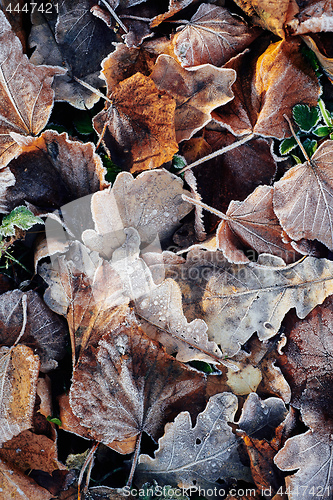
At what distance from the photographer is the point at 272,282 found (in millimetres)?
2057

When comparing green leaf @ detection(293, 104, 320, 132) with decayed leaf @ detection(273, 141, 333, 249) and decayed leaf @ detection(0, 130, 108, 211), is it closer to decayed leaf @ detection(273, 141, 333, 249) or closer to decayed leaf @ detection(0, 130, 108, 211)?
decayed leaf @ detection(273, 141, 333, 249)

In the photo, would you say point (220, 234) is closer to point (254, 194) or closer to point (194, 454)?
point (254, 194)

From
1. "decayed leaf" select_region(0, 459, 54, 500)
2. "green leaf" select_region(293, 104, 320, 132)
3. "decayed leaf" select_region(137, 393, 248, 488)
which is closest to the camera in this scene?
"decayed leaf" select_region(0, 459, 54, 500)

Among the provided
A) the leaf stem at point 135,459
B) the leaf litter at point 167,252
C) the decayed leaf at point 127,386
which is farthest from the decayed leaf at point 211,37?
the leaf stem at point 135,459

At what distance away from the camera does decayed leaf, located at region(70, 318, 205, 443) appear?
1.86 meters

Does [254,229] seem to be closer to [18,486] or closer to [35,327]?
[35,327]

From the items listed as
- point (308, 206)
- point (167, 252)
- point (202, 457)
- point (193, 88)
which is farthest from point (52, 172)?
point (202, 457)

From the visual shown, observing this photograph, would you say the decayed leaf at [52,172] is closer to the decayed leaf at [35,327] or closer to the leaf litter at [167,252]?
the leaf litter at [167,252]

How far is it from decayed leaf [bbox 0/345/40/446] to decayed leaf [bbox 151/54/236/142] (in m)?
1.37

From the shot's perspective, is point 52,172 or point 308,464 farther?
point 52,172

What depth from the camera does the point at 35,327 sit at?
1979 millimetres

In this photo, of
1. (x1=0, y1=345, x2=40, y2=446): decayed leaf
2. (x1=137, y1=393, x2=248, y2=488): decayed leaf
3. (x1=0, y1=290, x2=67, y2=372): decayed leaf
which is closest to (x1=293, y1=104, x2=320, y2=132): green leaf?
(x1=137, y1=393, x2=248, y2=488): decayed leaf

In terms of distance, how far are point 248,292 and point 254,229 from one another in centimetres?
33

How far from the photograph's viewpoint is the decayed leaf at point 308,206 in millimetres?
2002
